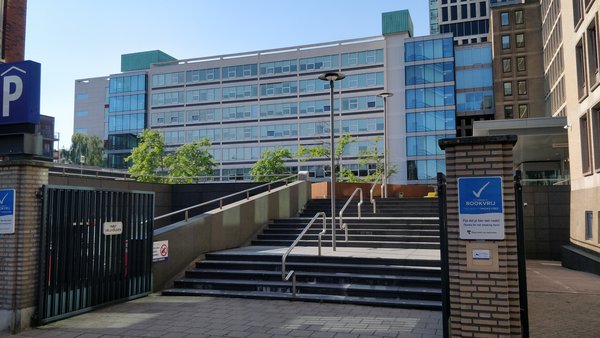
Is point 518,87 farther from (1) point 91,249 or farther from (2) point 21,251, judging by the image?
(2) point 21,251

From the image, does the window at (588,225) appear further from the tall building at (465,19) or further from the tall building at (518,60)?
the tall building at (465,19)

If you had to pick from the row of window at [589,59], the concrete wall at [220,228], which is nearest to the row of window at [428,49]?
the row of window at [589,59]

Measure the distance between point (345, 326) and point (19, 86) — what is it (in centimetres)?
684

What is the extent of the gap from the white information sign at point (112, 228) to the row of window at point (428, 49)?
199 feet

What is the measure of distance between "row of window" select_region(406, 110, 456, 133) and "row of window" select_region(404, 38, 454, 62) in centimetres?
725

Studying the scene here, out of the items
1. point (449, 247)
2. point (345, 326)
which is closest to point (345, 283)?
point (345, 326)

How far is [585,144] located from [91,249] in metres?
17.8

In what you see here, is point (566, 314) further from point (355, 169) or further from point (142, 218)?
point (355, 169)

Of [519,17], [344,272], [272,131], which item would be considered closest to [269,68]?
[272,131]

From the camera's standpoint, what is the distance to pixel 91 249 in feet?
30.1

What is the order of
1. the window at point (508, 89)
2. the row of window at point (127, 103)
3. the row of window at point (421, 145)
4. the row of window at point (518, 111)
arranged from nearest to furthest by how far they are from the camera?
the row of window at point (518, 111)
the window at point (508, 89)
the row of window at point (421, 145)
the row of window at point (127, 103)

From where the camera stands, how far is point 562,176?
2130 cm

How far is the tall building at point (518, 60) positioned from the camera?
61875 millimetres

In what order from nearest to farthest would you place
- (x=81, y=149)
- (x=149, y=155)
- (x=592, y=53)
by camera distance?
(x=592, y=53)
(x=149, y=155)
(x=81, y=149)
